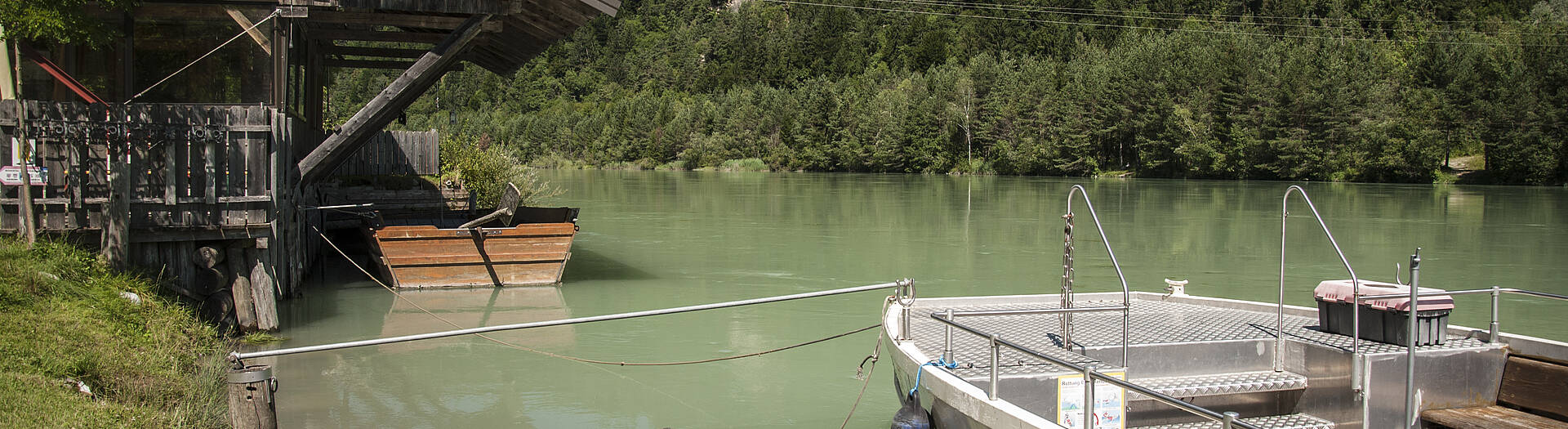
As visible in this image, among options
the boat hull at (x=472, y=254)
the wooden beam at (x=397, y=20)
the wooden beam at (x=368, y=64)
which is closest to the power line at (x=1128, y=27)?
the wooden beam at (x=368, y=64)

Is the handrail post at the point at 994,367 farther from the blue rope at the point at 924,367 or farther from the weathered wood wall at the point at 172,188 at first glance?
the weathered wood wall at the point at 172,188

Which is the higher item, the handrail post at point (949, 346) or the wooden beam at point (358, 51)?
the wooden beam at point (358, 51)

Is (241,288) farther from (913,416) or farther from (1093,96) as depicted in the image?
(1093,96)

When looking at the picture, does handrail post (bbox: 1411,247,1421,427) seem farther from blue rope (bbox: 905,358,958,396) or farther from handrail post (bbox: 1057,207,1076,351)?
blue rope (bbox: 905,358,958,396)

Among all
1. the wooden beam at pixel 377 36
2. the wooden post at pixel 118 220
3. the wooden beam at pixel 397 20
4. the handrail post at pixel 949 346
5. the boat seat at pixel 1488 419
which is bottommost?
the boat seat at pixel 1488 419

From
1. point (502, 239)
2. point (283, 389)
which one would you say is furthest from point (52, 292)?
point (502, 239)

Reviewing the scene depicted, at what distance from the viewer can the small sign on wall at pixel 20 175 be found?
414 inches

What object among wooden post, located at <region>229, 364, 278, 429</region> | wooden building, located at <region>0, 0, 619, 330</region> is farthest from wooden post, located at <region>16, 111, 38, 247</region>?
wooden post, located at <region>229, 364, 278, 429</region>

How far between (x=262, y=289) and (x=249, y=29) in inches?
128

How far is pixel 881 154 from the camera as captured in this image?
94688 millimetres

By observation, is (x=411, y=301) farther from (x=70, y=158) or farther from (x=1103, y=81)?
(x=1103, y=81)

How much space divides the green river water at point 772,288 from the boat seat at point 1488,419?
13.2 feet

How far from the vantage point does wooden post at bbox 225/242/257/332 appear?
12008 millimetres

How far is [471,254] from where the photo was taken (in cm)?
1602
